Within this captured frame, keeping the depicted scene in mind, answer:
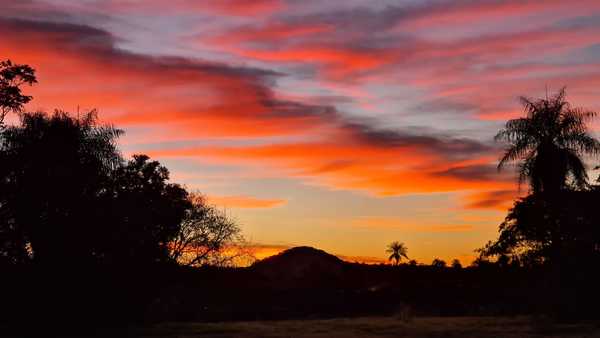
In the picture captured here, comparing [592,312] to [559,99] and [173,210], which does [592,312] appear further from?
[173,210]

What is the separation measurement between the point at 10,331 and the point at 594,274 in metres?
30.0

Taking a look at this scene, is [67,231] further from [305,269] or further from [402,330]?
[305,269]

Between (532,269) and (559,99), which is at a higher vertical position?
(559,99)

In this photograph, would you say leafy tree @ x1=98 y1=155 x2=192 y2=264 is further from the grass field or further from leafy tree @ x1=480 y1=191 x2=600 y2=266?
leafy tree @ x1=480 y1=191 x2=600 y2=266

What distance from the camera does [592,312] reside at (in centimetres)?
3894

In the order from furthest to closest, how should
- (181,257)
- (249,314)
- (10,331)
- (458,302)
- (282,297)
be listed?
(282,297) < (458,302) < (249,314) < (181,257) < (10,331)

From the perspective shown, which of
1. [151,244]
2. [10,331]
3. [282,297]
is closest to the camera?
Answer: [10,331]

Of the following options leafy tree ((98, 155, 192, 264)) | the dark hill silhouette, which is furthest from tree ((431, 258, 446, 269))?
leafy tree ((98, 155, 192, 264))

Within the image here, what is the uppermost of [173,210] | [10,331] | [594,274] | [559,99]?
[559,99]

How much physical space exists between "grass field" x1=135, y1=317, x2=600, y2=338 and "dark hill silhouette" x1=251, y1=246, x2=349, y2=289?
31843mm

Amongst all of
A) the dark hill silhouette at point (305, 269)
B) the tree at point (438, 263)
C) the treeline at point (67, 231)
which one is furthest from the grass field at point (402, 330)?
the tree at point (438, 263)

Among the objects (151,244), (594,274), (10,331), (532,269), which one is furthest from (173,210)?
(594,274)

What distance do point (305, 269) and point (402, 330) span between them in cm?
5592

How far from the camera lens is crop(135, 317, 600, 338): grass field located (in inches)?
1328
